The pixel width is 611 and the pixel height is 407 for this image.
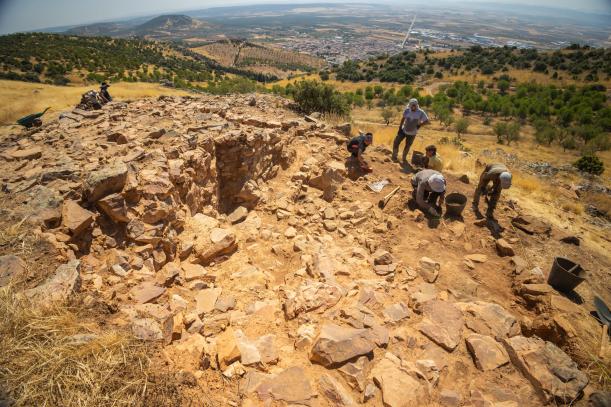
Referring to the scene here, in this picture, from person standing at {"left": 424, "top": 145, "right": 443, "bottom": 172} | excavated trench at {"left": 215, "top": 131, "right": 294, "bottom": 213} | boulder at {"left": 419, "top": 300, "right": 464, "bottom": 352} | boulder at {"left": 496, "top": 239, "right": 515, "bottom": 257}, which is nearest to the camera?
boulder at {"left": 419, "top": 300, "right": 464, "bottom": 352}

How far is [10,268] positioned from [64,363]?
1440 mm

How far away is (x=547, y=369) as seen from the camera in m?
3.20

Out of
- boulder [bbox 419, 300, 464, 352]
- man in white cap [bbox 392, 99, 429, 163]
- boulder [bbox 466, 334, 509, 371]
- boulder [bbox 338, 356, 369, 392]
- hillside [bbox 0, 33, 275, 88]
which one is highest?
hillside [bbox 0, 33, 275, 88]

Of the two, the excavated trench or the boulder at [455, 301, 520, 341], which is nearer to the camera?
the boulder at [455, 301, 520, 341]

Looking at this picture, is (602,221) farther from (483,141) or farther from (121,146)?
(483,141)

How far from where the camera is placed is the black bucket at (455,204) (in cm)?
636

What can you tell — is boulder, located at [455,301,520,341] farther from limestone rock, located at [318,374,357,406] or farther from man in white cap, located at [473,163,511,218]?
man in white cap, located at [473,163,511,218]

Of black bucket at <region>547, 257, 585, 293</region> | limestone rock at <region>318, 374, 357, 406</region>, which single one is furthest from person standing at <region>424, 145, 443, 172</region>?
limestone rock at <region>318, 374, 357, 406</region>

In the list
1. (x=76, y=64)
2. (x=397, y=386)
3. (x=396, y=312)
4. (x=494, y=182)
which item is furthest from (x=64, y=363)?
(x=76, y=64)

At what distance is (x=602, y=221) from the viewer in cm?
860

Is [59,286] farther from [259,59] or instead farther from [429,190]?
[259,59]

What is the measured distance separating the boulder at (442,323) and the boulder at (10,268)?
4276 millimetres

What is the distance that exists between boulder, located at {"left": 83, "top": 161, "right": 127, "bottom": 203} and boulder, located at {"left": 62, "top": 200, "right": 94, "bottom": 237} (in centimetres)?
22

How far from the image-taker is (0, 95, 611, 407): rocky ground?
2902 mm
